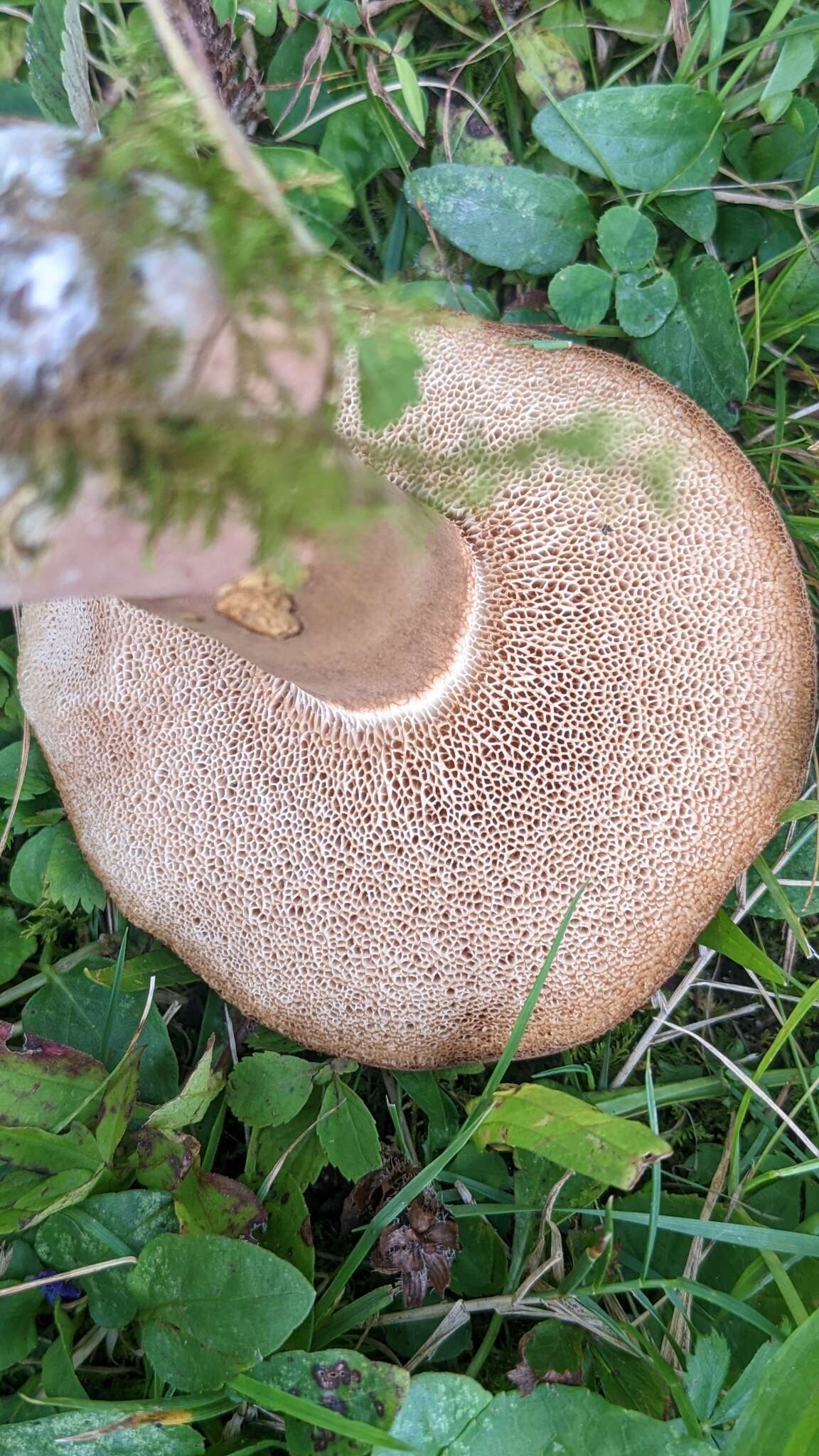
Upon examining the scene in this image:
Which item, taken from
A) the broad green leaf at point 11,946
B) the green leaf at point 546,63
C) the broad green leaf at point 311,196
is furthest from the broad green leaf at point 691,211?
the broad green leaf at point 11,946

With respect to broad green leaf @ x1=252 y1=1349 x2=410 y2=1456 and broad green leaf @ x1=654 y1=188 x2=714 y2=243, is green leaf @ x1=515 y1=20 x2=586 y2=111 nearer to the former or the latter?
broad green leaf @ x1=654 y1=188 x2=714 y2=243

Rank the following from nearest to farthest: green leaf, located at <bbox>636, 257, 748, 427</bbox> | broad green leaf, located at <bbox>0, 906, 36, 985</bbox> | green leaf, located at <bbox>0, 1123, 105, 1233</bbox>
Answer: green leaf, located at <bbox>0, 1123, 105, 1233</bbox> < green leaf, located at <bbox>636, 257, 748, 427</bbox> < broad green leaf, located at <bbox>0, 906, 36, 985</bbox>

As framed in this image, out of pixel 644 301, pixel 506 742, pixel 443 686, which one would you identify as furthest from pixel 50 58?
pixel 506 742

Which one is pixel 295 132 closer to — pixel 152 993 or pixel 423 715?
pixel 423 715

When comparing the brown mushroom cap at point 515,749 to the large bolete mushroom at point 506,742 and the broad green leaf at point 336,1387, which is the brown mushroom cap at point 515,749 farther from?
the broad green leaf at point 336,1387

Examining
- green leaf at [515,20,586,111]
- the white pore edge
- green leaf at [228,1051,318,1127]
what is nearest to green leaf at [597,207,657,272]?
green leaf at [515,20,586,111]

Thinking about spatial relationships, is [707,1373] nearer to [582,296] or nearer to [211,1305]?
[211,1305]
